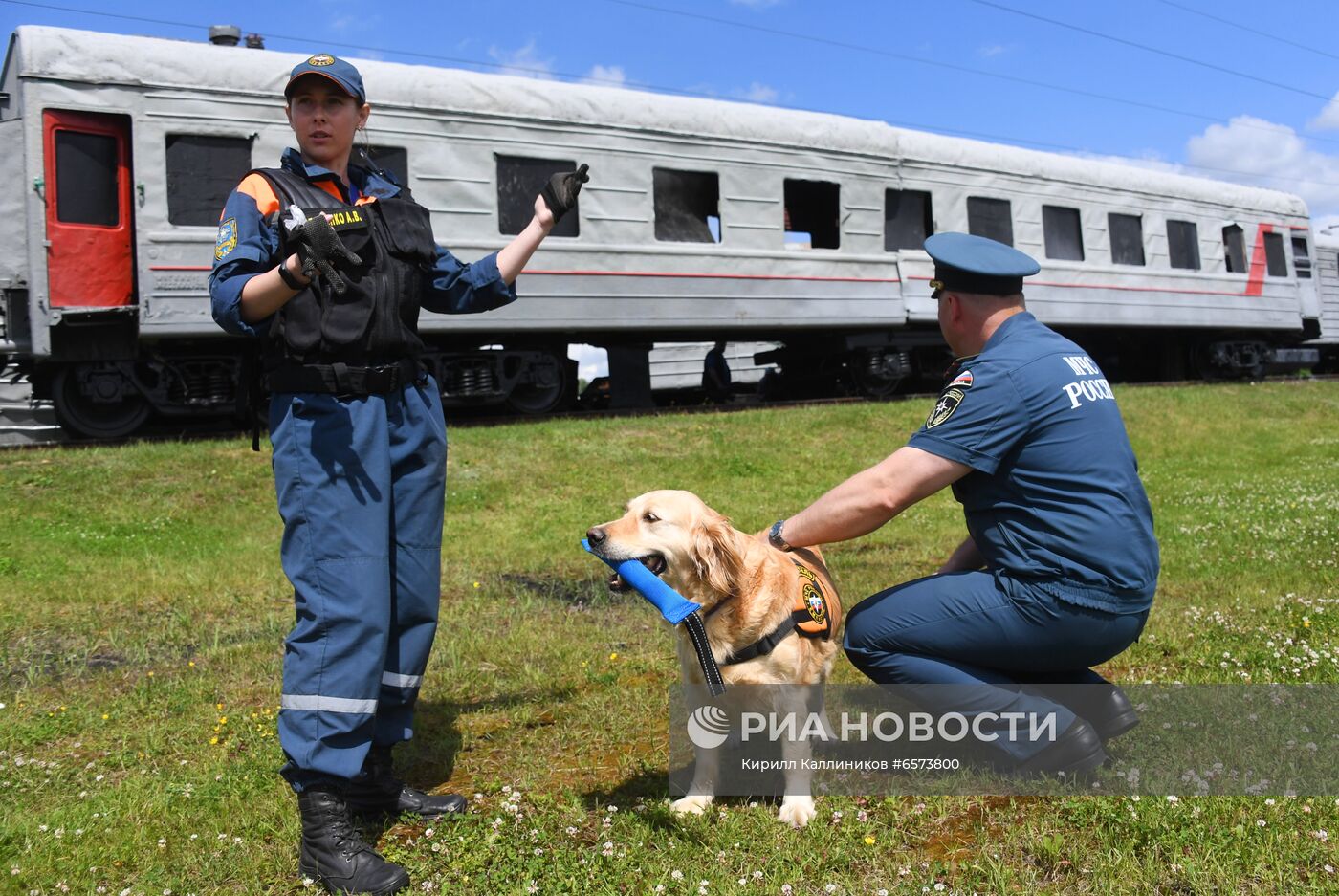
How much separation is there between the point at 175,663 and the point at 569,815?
2570 mm

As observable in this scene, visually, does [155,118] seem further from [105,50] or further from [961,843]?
[961,843]

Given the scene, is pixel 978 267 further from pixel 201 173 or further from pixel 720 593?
pixel 201 173

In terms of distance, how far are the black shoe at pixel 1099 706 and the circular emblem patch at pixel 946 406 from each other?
0.92 metres

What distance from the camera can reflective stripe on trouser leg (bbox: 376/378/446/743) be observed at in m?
2.99

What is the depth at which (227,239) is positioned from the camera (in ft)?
9.22

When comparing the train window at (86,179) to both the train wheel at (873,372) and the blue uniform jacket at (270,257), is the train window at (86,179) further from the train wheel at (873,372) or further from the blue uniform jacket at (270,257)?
the train wheel at (873,372)

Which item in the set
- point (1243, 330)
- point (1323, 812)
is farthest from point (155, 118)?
point (1243, 330)

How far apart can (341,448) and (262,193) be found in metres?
0.80

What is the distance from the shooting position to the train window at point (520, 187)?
11.2 m

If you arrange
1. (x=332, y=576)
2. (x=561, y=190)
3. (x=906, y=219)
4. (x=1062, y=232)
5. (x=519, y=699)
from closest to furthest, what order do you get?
1. (x=332, y=576)
2. (x=561, y=190)
3. (x=519, y=699)
4. (x=906, y=219)
5. (x=1062, y=232)

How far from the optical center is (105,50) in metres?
9.37

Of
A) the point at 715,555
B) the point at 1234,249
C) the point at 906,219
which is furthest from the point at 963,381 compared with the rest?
the point at 1234,249

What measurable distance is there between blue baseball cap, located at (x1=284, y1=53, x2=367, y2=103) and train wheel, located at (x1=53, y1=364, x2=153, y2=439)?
8238 mm

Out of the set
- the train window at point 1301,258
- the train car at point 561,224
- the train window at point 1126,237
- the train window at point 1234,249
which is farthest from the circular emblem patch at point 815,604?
the train window at point 1301,258
